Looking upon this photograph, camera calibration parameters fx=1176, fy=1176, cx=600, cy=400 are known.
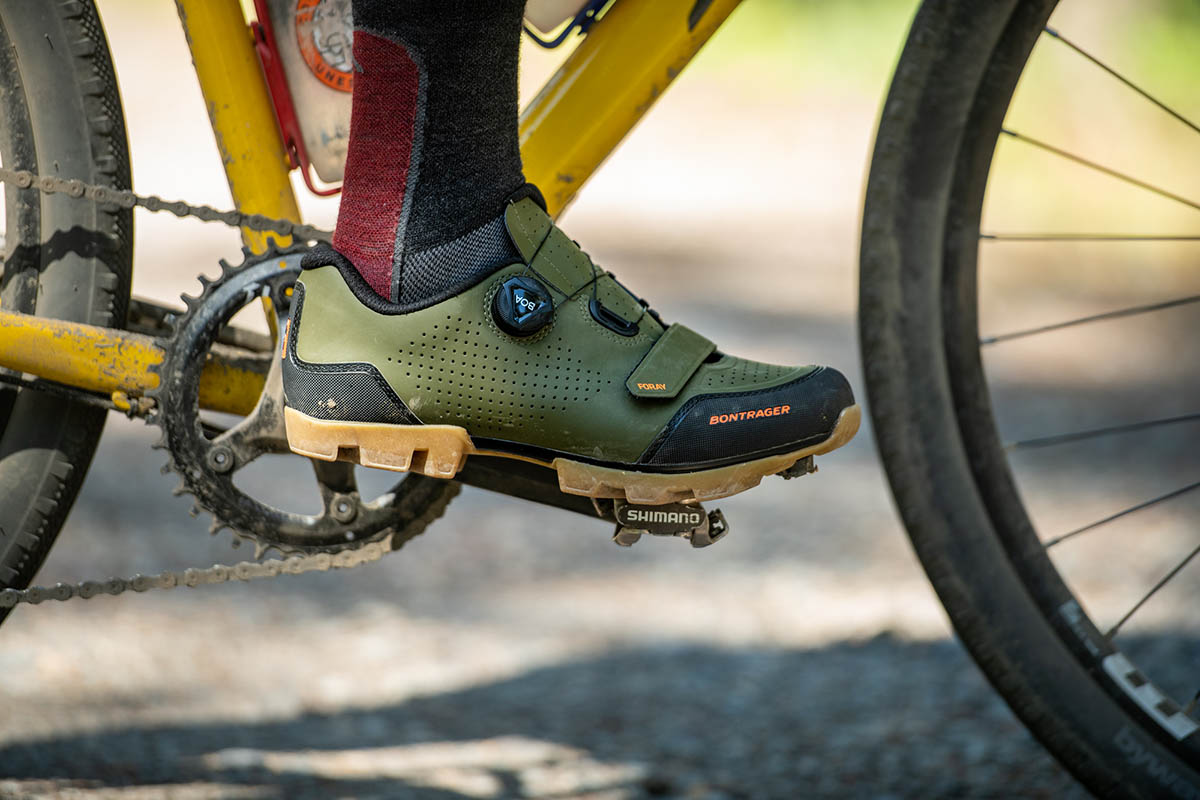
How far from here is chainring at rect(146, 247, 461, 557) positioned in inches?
45.2

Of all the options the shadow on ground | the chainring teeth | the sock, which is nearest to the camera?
the sock

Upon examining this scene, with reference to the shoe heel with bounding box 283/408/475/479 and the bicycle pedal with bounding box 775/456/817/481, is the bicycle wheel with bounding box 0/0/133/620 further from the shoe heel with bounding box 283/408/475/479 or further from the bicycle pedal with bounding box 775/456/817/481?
the bicycle pedal with bounding box 775/456/817/481

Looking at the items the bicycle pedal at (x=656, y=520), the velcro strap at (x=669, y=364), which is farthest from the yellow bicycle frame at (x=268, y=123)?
the bicycle pedal at (x=656, y=520)

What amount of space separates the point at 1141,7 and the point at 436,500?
555 cm

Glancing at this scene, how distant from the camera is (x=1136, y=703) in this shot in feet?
4.10

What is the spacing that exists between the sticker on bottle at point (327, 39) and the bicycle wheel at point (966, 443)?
57 centimetres

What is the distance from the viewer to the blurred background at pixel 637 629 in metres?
1.79

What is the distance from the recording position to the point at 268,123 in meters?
1.23

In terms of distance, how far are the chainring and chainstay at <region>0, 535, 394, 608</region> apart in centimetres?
1

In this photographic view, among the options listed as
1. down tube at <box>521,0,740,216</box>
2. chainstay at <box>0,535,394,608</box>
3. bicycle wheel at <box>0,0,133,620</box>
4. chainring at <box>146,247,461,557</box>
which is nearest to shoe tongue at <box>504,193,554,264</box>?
down tube at <box>521,0,740,216</box>

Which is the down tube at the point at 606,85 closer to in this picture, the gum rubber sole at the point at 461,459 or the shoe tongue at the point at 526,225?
the shoe tongue at the point at 526,225

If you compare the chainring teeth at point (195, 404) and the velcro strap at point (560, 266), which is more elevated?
the velcro strap at point (560, 266)

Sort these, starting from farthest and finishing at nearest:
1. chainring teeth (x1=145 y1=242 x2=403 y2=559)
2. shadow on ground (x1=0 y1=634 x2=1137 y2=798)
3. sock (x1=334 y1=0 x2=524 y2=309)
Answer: shadow on ground (x1=0 y1=634 x2=1137 y2=798)
chainring teeth (x1=145 y1=242 x2=403 y2=559)
sock (x1=334 y1=0 x2=524 y2=309)

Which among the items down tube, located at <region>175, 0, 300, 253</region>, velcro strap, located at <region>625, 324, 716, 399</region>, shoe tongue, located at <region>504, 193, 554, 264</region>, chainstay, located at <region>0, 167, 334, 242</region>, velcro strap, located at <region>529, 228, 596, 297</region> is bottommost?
velcro strap, located at <region>625, 324, 716, 399</region>
